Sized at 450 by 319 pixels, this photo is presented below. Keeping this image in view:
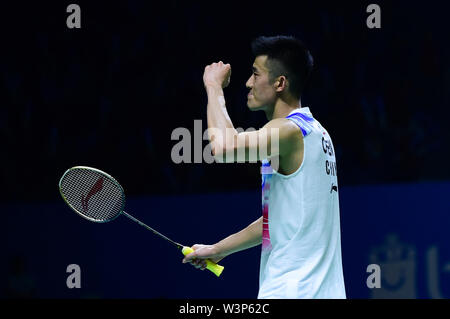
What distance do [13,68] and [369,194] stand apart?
3.92 meters

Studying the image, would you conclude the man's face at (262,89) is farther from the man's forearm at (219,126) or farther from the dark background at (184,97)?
the dark background at (184,97)

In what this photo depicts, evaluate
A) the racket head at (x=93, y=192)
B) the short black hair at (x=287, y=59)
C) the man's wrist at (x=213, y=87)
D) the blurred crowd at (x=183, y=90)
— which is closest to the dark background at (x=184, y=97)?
the blurred crowd at (x=183, y=90)

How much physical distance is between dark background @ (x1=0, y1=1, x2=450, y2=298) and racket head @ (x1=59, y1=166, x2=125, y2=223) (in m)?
2.28

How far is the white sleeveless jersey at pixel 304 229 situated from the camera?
2.37 metres

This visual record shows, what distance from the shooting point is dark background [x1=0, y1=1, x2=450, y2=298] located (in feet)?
18.4

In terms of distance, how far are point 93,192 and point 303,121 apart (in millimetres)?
1118

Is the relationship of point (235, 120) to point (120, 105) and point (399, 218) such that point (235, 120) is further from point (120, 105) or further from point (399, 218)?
point (399, 218)

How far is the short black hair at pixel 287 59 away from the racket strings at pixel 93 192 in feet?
3.19

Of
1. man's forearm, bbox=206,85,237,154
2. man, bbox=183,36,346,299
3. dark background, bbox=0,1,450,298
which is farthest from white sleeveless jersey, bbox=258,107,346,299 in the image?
dark background, bbox=0,1,450,298

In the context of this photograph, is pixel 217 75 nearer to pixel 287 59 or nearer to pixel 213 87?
pixel 213 87

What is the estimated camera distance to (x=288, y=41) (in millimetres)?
2535

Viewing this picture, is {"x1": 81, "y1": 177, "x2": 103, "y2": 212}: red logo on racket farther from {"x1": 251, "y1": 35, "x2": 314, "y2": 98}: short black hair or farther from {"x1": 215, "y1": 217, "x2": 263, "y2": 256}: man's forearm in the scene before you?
{"x1": 251, "y1": 35, "x2": 314, "y2": 98}: short black hair
